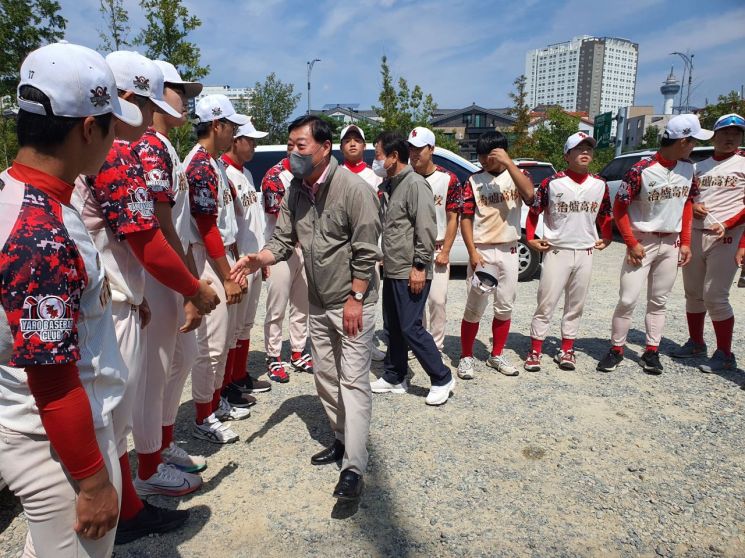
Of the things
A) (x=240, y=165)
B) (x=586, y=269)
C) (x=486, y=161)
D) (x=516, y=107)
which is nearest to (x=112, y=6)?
(x=240, y=165)

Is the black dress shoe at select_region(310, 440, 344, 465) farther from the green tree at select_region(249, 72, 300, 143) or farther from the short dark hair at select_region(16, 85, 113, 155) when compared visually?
the green tree at select_region(249, 72, 300, 143)

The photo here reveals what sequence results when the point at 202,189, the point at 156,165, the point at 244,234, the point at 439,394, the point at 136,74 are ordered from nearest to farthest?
the point at 136,74 → the point at 156,165 → the point at 202,189 → the point at 244,234 → the point at 439,394

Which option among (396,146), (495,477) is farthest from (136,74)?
(495,477)

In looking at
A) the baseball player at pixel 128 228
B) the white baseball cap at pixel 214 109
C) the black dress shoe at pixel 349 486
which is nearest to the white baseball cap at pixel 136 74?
the baseball player at pixel 128 228

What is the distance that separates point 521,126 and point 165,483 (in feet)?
90.8

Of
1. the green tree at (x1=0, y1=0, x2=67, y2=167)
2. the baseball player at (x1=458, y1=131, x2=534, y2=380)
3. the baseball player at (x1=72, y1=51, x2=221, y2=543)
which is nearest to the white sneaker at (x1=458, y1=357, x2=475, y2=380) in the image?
the baseball player at (x1=458, y1=131, x2=534, y2=380)

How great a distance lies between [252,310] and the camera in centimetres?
400

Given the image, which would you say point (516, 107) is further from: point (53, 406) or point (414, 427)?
point (53, 406)

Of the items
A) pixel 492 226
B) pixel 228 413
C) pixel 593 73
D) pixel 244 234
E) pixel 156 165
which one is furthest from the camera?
pixel 593 73

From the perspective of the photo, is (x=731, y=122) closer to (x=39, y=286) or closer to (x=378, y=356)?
(x=378, y=356)

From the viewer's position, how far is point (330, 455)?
3004 mm

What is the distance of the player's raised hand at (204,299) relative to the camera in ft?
7.35

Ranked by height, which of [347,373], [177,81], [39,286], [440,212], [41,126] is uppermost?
[177,81]

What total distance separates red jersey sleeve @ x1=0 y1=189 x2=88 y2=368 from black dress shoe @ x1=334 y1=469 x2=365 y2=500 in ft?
5.68
